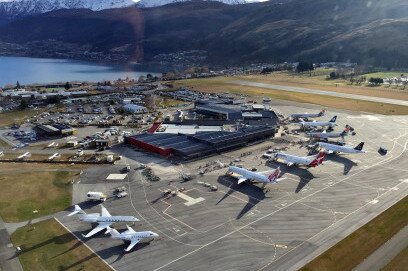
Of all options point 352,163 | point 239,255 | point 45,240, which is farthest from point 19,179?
point 352,163

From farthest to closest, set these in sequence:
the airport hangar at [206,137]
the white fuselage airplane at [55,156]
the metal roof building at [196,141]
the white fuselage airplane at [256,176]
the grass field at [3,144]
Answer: the grass field at [3,144], the airport hangar at [206,137], the metal roof building at [196,141], the white fuselage airplane at [55,156], the white fuselage airplane at [256,176]

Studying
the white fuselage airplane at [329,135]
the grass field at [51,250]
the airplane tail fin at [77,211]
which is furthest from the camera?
the white fuselage airplane at [329,135]

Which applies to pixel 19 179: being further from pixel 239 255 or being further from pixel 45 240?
pixel 239 255

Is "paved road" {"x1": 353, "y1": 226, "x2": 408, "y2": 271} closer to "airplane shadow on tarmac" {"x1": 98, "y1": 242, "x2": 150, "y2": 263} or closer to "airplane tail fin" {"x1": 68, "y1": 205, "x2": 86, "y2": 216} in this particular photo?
"airplane shadow on tarmac" {"x1": 98, "y1": 242, "x2": 150, "y2": 263}

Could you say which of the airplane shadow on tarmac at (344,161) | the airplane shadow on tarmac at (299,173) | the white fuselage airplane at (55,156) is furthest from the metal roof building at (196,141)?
the airplane shadow on tarmac at (344,161)

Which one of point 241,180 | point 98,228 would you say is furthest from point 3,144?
point 241,180

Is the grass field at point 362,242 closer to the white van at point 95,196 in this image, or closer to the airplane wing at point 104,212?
the airplane wing at point 104,212

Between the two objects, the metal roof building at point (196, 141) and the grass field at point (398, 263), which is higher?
the metal roof building at point (196, 141)

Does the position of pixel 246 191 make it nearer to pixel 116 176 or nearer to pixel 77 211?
pixel 116 176
